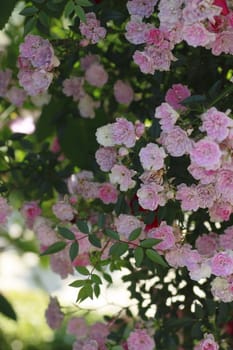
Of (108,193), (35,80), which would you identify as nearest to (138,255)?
(108,193)

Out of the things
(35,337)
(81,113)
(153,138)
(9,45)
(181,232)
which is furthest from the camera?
(35,337)

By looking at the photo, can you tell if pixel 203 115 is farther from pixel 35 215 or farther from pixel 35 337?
pixel 35 337

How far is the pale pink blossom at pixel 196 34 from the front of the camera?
1183 millimetres

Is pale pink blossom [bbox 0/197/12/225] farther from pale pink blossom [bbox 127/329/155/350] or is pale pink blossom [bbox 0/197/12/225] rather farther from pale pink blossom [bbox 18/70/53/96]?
pale pink blossom [bbox 127/329/155/350]

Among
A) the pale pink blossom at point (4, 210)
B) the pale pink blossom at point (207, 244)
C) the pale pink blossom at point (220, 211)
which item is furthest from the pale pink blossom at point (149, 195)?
the pale pink blossom at point (4, 210)

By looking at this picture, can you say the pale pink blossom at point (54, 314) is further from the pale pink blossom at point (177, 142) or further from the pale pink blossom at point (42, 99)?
the pale pink blossom at point (177, 142)

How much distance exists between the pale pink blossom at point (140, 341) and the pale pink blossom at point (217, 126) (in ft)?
1.74

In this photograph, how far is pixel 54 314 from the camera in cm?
172

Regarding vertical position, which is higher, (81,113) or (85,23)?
(85,23)

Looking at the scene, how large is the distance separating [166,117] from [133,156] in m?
0.11

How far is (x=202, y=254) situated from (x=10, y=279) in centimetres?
261

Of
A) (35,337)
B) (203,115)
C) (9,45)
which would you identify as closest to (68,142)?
(9,45)

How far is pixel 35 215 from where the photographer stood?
1.76m

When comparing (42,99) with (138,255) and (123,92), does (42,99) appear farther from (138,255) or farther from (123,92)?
(138,255)
